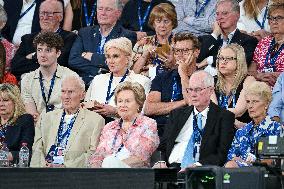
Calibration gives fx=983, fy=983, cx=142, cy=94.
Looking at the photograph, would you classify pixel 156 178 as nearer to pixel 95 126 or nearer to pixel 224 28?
pixel 95 126

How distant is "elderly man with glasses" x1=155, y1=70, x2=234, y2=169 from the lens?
34.7ft

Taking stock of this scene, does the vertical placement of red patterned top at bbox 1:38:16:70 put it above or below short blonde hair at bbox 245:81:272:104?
above

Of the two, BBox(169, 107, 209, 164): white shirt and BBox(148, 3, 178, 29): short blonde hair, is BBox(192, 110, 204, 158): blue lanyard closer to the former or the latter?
BBox(169, 107, 209, 164): white shirt

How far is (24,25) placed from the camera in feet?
46.4

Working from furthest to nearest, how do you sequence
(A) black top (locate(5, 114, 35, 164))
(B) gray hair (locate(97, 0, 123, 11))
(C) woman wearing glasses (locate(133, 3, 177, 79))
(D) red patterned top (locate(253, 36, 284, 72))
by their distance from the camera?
(B) gray hair (locate(97, 0, 123, 11))
(C) woman wearing glasses (locate(133, 3, 177, 79))
(D) red patterned top (locate(253, 36, 284, 72))
(A) black top (locate(5, 114, 35, 164))

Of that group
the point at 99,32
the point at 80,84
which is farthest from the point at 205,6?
the point at 80,84

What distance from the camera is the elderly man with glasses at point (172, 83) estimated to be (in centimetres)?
1177

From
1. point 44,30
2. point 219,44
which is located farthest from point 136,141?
point 44,30

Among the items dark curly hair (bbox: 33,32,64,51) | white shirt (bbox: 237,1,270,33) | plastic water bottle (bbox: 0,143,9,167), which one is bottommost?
plastic water bottle (bbox: 0,143,9,167)

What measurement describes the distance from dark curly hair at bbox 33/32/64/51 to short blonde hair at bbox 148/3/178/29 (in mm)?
1244

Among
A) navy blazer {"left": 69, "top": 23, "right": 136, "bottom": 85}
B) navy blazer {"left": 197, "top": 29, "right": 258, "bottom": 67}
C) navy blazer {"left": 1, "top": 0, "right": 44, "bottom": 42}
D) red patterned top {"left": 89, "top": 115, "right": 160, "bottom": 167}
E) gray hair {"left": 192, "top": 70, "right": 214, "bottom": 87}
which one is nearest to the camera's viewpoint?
red patterned top {"left": 89, "top": 115, "right": 160, "bottom": 167}

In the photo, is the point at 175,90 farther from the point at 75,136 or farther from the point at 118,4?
the point at 118,4

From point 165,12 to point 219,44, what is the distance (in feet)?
2.66

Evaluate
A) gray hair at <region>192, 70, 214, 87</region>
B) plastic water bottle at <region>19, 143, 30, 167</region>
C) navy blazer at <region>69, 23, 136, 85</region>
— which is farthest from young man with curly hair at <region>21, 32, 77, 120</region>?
gray hair at <region>192, 70, 214, 87</region>
